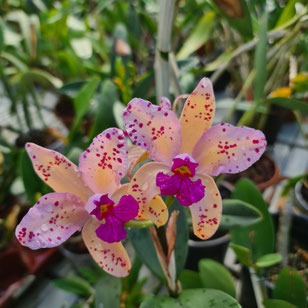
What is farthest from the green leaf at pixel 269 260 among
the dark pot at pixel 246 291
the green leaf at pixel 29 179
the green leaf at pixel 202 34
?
the green leaf at pixel 202 34

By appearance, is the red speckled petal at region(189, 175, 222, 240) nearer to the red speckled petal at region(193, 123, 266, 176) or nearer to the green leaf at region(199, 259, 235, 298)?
the red speckled petal at region(193, 123, 266, 176)

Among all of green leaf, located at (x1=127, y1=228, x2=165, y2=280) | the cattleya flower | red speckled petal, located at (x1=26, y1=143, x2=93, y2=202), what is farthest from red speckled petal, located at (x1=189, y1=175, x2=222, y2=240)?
green leaf, located at (x1=127, y1=228, x2=165, y2=280)

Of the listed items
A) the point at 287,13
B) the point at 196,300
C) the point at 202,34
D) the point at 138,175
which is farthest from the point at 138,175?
the point at 202,34

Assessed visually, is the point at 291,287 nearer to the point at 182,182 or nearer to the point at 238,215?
the point at 238,215

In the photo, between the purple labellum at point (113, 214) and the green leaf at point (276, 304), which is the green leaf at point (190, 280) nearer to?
the green leaf at point (276, 304)

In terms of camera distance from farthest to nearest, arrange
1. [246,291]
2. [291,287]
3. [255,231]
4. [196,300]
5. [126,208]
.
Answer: [246,291], [255,231], [291,287], [196,300], [126,208]

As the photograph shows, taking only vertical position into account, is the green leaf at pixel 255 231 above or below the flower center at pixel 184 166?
below

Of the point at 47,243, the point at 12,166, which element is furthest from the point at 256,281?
the point at 12,166
